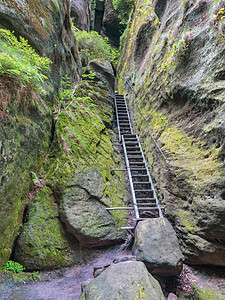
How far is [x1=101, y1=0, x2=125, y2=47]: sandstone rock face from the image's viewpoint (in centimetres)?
1866

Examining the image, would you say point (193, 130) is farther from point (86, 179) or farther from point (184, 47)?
point (86, 179)

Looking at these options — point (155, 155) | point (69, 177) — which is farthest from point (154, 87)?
point (69, 177)

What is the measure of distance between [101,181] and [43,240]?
6.41 ft

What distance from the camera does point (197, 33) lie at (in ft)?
14.9

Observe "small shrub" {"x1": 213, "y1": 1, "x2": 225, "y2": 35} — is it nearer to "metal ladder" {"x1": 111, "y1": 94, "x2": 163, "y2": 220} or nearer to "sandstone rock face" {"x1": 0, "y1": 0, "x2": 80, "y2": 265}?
"metal ladder" {"x1": 111, "y1": 94, "x2": 163, "y2": 220}

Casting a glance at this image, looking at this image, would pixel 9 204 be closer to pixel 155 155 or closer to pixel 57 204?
pixel 57 204

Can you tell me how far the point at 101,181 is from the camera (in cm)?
468

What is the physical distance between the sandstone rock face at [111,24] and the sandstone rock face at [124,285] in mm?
21673

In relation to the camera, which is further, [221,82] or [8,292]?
[221,82]

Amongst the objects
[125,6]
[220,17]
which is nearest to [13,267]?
[220,17]

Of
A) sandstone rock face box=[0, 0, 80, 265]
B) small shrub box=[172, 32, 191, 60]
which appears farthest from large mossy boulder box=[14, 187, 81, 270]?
small shrub box=[172, 32, 191, 60]

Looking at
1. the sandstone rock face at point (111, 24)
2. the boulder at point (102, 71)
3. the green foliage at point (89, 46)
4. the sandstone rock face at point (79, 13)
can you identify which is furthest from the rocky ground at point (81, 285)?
the sandstone rock face at point (111, 24)

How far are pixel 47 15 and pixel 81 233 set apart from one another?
656 centimetres

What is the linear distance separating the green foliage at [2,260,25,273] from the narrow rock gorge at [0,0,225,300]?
15 mm
